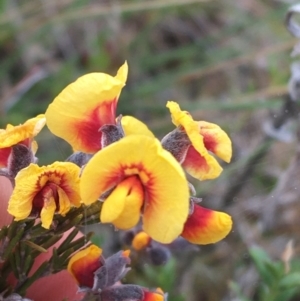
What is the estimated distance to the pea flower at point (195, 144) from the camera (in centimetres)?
63

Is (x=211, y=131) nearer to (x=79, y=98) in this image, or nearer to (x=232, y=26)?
(x=79, y=98)

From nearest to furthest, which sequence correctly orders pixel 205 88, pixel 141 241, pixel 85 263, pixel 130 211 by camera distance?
pixel 130 211, pixel 85 263, pixel 141 241, pixel 205 88

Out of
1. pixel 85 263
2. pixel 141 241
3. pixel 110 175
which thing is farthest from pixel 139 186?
pixel 141 241

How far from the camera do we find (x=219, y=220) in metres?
0.65

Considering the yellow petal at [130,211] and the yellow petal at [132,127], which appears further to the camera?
the yellow petal at [132,127]

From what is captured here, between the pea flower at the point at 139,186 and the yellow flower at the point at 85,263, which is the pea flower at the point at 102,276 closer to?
the yellow flower at the point at 85,263

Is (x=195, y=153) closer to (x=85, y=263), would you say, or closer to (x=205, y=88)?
(x=85, y=263)

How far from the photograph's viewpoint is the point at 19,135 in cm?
68

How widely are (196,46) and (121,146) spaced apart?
1603mm

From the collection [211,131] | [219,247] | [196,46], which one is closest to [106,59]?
[196,46]

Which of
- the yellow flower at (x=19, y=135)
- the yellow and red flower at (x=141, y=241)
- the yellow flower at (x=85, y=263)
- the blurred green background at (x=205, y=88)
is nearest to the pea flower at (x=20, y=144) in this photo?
the yellow flower at (x=19, y=135)

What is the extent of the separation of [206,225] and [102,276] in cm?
14

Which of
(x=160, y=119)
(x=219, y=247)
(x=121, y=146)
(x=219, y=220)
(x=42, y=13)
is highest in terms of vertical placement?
(x=121, y=146)

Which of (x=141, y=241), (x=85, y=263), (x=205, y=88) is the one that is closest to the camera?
(x=85, y=263)
